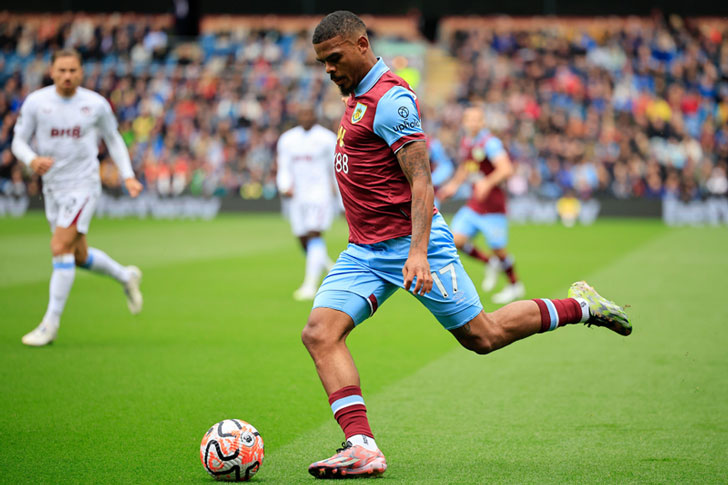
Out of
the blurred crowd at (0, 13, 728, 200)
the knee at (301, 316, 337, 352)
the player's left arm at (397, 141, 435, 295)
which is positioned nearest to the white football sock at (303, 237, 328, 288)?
the knee at (301, 316, 337, 352)

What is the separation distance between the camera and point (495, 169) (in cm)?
1237

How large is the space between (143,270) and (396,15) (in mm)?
24551

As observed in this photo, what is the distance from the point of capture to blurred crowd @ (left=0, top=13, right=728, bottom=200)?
3002 cm

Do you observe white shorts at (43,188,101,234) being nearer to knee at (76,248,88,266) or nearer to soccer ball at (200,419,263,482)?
knee at (76,248,88,266)

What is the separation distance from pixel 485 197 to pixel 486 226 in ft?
1.26

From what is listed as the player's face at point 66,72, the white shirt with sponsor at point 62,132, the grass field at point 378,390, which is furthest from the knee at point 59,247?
the player's face at point 66,72

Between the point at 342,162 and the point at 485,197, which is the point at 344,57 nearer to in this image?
the point at 342,162

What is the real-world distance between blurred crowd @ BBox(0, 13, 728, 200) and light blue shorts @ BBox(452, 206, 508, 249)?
1697 centimetres

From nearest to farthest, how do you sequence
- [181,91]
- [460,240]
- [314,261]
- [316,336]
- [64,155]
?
[316,336]
[64,155]
[460,240]
[314,261]
[181,91]

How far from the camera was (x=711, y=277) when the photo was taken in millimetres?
14609

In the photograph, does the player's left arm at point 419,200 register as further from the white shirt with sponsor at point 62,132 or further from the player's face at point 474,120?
the player's face at point 474,120

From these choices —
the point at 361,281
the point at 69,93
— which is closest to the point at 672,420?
the point at 361,281

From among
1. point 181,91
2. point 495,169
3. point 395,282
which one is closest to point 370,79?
point 395,282

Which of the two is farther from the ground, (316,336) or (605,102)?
(605,102)
